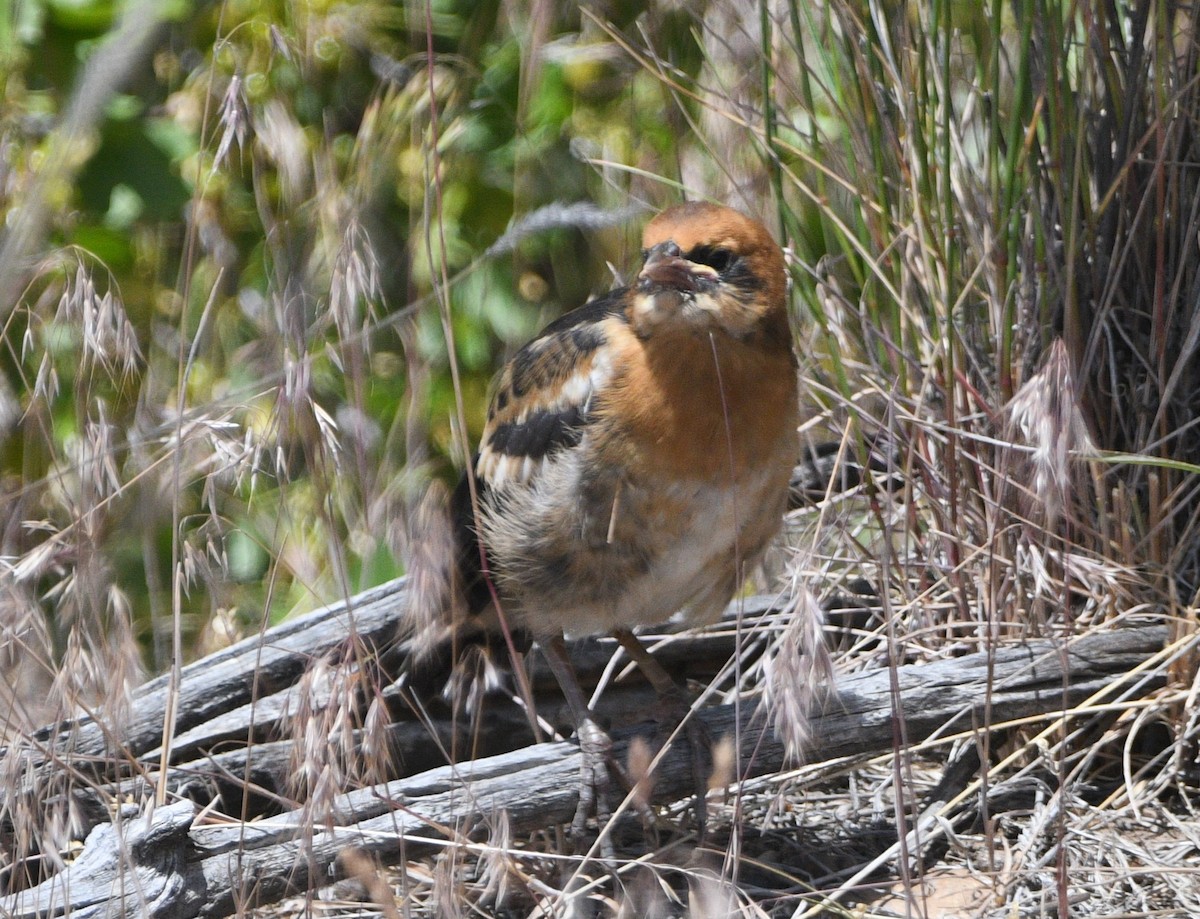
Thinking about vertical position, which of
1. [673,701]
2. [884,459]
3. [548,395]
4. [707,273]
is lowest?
[673,701]

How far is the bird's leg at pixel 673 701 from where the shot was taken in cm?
286

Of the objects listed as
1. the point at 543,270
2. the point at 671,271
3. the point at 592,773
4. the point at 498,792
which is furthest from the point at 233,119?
the point at 543,270

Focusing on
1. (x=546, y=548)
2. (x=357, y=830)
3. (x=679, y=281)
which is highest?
(x=679, y=281)

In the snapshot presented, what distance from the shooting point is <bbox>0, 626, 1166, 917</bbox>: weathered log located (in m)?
2.33

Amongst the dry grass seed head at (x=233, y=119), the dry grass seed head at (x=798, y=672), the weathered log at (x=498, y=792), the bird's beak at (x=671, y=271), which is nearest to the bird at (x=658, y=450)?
the bird's beak at (x=671, y=271)

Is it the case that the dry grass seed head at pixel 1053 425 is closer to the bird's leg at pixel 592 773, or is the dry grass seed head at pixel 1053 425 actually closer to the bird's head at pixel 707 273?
the bird's head at pixel 707 273

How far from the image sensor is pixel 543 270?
4855mm

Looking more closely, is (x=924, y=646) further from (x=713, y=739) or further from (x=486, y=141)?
(x=486, y=141)

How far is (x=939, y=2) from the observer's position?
2.83 m

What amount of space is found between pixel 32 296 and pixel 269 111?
226 cm

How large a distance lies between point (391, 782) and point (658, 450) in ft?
3.10

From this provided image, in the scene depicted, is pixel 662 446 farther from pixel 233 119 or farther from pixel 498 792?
pixel 233 119

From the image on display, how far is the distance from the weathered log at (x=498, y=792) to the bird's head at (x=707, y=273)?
0.89m

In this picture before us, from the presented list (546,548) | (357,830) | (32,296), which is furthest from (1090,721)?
(32,296)
